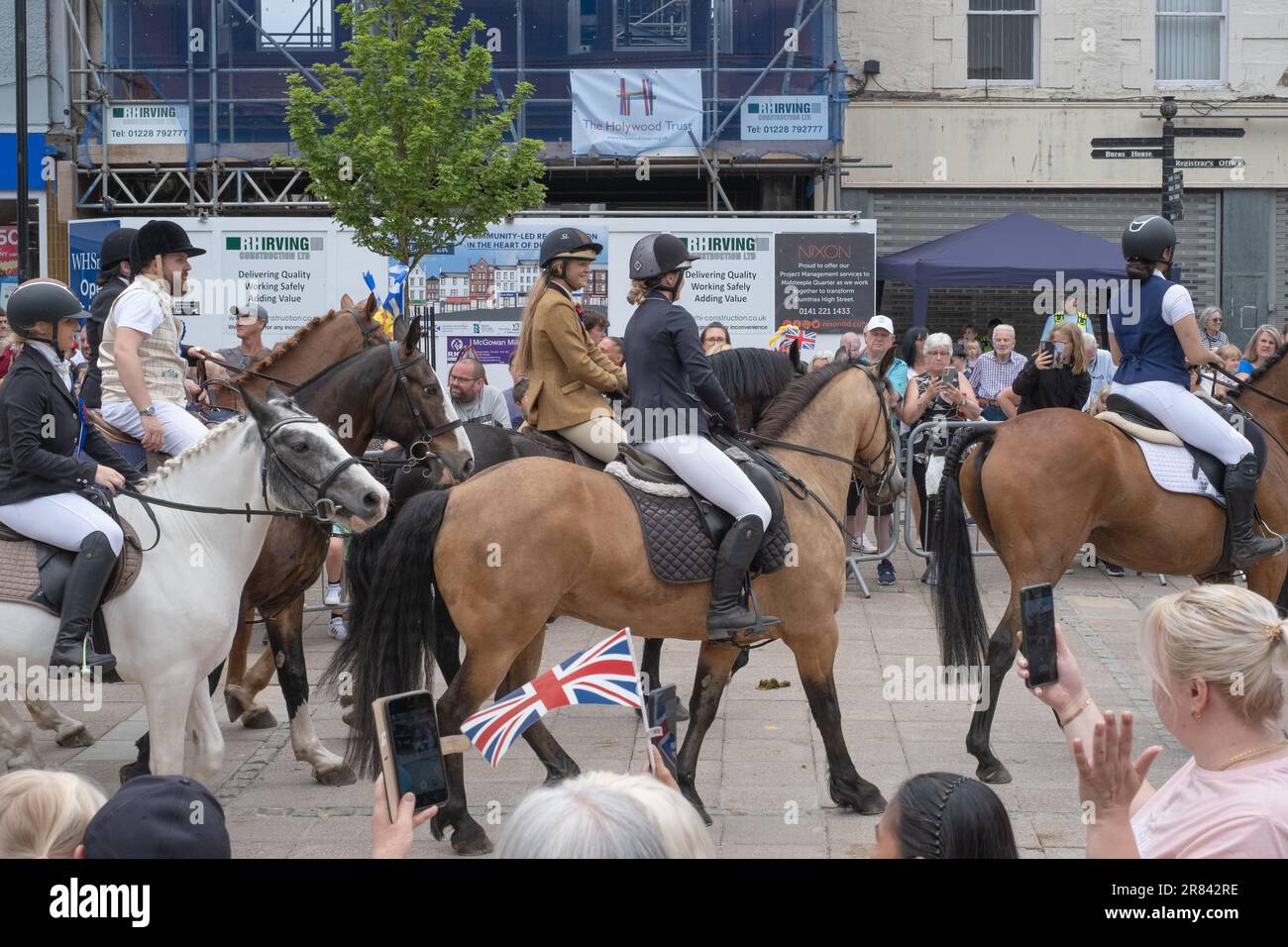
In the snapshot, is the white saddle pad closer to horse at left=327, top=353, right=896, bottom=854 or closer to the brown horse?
the brown horse

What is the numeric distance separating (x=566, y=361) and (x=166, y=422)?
2027mm

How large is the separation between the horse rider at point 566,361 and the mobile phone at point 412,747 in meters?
4.49

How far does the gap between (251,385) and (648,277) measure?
8.12 ft

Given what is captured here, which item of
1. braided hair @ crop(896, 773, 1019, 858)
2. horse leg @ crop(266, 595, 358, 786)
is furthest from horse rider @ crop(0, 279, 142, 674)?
braided hair @ crop(896, 773, 1019, 858)

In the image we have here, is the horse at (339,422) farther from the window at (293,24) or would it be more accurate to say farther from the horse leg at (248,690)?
the window at (293,24)

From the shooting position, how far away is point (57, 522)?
5.73 meters

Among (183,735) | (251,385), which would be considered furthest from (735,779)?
(251,385)

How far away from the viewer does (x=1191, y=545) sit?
26.1 ft

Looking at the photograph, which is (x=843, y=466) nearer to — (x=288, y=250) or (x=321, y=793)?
(x=321, y=793)

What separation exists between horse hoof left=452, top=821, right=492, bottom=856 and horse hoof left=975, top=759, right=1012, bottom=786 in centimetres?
255

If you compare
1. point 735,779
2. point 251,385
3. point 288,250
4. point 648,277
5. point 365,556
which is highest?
point 288,250

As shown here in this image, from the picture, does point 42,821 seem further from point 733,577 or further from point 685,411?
point 685,411

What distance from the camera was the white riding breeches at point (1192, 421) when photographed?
25.8 feet

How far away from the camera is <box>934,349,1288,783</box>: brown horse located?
25.0 feet
